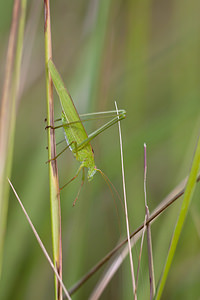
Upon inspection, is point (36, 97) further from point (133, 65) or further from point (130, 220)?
point (130, 220)

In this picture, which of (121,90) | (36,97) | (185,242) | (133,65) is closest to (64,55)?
(36,97)

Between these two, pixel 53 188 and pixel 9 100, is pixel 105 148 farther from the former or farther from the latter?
pixel 9 100

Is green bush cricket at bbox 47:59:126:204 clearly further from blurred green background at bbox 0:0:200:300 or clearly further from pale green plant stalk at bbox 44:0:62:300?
pale green plant stalk at bbox 44:0:62:300

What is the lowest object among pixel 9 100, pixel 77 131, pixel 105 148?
pixel 105 148

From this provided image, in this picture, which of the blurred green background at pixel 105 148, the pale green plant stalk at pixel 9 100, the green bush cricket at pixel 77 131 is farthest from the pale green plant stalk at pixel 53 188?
the blurred green background at pixel 105 148

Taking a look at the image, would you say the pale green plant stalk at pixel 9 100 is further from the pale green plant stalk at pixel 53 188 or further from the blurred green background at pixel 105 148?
the blurred green background at pixel 105 148

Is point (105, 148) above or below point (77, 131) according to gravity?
below

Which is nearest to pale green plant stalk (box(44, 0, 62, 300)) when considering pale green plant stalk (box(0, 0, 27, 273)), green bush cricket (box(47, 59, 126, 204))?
pale green plant stalk (box(0, 0, 27, 273))

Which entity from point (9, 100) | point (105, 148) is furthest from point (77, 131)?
point (9, 100)
